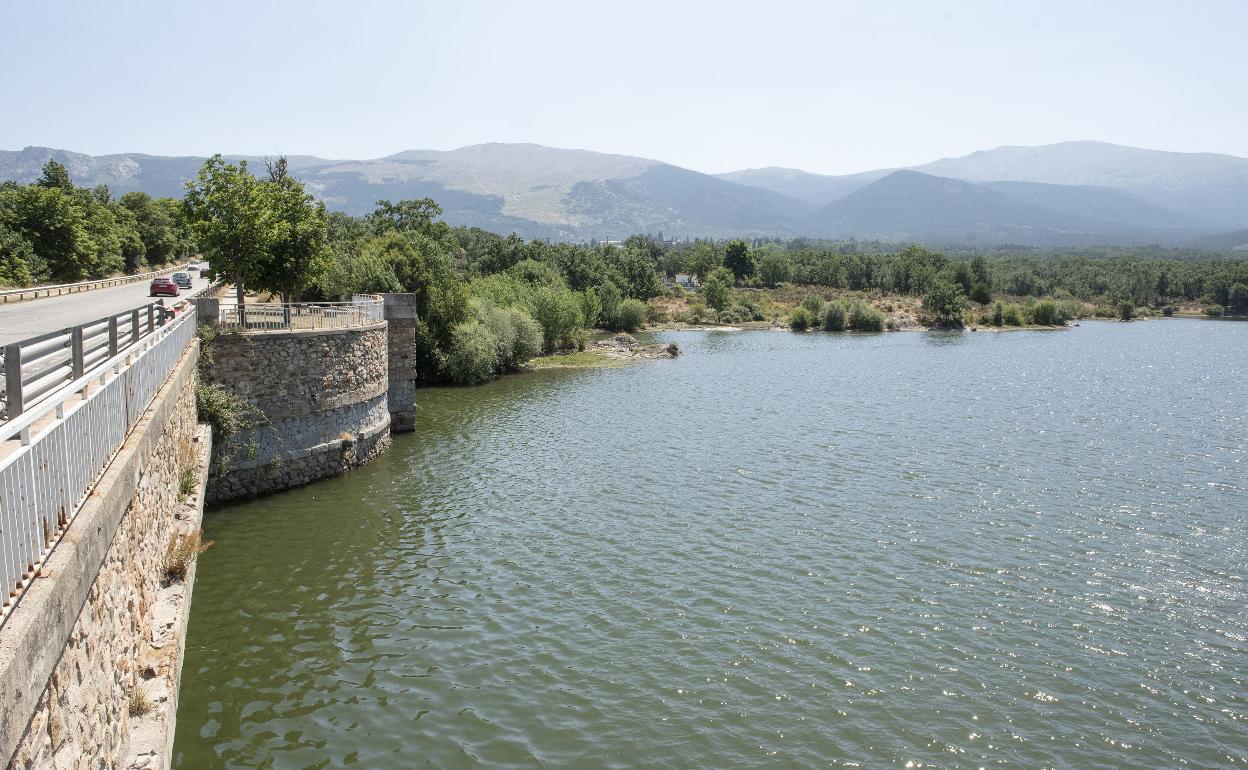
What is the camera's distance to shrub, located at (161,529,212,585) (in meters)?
13.9

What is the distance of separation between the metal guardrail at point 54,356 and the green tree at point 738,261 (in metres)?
165

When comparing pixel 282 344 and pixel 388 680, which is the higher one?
pixel 282 344

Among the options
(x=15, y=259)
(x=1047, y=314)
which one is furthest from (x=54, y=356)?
(x=1047, y=314)

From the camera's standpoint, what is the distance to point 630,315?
340ft

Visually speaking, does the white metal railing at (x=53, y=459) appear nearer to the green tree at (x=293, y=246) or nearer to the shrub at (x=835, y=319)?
the green tree at (x=293, y=246)

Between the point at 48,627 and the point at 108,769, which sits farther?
the point at 108,769

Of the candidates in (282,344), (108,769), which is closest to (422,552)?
(282,344)

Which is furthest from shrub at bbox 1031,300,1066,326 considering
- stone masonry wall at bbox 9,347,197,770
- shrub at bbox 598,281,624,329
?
stone masonry wall at bbox 9,347,197,770

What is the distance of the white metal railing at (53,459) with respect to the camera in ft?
20.7

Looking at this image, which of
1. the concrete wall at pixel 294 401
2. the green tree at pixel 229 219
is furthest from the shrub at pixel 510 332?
the concrete wall at pixel 294 401

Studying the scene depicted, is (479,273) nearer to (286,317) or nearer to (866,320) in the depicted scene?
(866,320)

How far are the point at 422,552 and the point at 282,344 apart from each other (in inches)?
359

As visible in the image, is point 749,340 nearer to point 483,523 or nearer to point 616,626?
point 483,523

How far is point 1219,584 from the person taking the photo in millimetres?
22188
